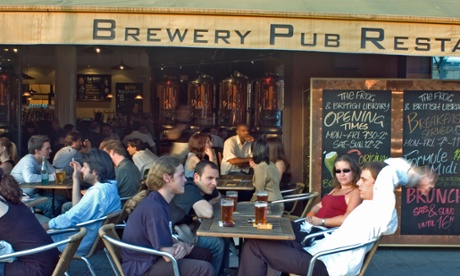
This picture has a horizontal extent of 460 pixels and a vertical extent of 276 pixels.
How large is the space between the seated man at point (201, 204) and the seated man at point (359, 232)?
51 cm

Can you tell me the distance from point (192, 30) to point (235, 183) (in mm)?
2197

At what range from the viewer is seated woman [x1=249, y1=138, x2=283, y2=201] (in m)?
6.12

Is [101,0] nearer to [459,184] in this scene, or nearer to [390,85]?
[390,85]

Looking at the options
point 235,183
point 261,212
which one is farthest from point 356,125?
point 261,212

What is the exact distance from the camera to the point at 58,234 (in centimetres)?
437

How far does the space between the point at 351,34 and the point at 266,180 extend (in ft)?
Answer: 5.69

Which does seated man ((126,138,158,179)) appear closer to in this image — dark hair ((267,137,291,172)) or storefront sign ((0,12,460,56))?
dark hair ((267,137,291,172))

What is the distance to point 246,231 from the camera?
390 cm

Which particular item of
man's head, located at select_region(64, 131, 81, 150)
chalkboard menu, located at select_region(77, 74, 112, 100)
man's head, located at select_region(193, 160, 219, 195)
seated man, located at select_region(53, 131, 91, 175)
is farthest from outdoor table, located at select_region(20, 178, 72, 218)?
chalkboard menu, located at select_region(77, 74, 112, 100)

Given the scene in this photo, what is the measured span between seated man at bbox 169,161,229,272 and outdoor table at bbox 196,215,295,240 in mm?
141

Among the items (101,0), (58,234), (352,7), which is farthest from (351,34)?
(58,234)

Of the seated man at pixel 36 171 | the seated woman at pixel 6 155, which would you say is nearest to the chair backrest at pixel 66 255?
the seated man at pixel 36 171

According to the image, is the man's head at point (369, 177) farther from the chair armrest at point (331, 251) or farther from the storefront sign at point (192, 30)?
the storefront sign at point (192, 30)

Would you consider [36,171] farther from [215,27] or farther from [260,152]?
[215,27]
